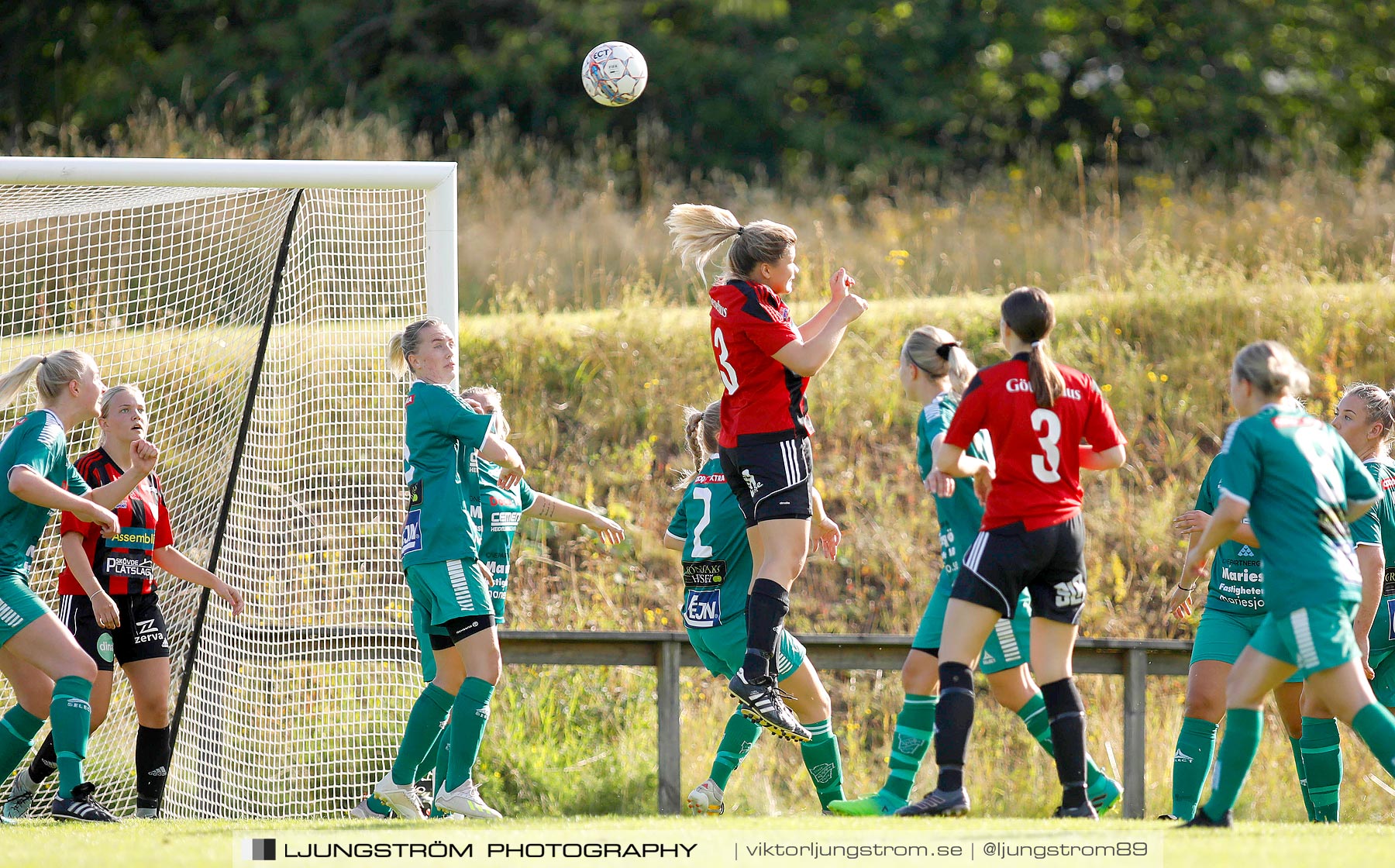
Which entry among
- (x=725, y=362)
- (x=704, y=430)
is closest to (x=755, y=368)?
(x=725, y=362)

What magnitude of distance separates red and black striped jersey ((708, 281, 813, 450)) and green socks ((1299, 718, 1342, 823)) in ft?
8.38

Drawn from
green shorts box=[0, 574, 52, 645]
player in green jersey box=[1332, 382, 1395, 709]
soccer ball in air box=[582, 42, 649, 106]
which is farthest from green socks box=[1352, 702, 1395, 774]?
green shorts box=[0, 574, 52, 645]

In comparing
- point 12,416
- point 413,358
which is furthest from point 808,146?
point 413,358

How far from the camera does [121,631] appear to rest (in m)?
6.02

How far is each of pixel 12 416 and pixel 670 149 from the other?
36.6 ft

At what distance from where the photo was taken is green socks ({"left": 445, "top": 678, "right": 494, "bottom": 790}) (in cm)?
548

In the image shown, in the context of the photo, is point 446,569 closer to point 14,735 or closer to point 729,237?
point 729,237

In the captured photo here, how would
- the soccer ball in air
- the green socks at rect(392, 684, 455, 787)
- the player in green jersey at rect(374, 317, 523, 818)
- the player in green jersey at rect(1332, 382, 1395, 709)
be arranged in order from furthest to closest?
the soccer ball in air < the player in green jersey at rect(1332, 382, 1395, 709) < the green socks at rect(392, 684, 455, 787) < the player in green jersey at rect(374, 317, 523, 818)

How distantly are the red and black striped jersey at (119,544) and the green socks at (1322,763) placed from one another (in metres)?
5.13

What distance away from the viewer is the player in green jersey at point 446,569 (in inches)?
216

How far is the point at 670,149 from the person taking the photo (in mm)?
18969

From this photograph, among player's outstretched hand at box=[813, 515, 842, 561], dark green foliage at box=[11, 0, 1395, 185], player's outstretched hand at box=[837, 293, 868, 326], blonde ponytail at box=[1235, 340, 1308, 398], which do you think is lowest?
player's outstretched hand at box=[813, 515, 842, 561]

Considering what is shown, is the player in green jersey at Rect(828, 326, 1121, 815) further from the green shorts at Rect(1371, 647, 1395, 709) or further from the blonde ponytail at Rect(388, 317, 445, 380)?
the blonde ponytail at Rect(388, 317, 445, 380)

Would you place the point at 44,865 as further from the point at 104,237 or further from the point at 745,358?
the point at 104,237
